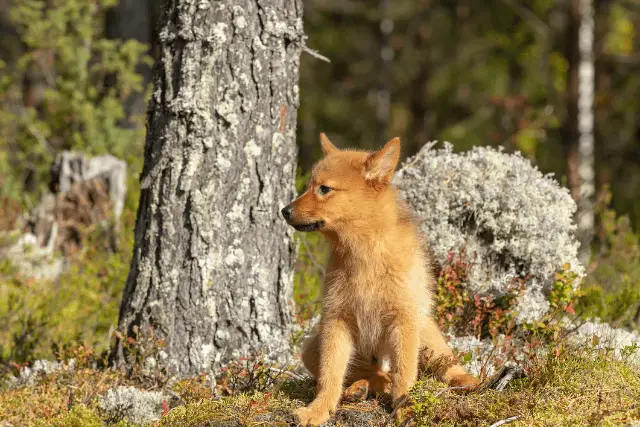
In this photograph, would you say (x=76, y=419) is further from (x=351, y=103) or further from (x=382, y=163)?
(x=351, y=103)

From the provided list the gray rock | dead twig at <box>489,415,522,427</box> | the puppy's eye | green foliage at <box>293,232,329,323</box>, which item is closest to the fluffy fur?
the puppy's eye

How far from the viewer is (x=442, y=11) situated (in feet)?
62.4

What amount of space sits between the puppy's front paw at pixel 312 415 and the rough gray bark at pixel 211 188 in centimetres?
105

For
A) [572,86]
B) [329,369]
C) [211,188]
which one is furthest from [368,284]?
[572,86]

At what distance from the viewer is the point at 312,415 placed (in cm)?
406

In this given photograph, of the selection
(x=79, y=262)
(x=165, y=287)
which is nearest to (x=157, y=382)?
(x=165, y=287)

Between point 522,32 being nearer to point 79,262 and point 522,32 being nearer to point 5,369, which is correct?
point 79,262

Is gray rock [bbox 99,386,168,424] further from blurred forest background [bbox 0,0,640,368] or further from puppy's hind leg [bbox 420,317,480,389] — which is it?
puppy's hind leg [bbox 420,317,480,389]

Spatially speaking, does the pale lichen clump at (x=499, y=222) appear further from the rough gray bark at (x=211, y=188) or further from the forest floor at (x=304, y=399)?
the rough gray bark at (x=211, y=188)

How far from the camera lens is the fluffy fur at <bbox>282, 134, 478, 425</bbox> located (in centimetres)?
423

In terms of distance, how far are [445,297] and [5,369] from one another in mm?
3573

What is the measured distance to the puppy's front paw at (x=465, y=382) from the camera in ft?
14.1

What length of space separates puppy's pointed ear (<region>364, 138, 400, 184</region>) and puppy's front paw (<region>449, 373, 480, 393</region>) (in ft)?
4.33

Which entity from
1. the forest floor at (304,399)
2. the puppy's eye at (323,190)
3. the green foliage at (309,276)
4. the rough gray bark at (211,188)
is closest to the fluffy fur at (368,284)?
the puppy's eye at (323,190)
